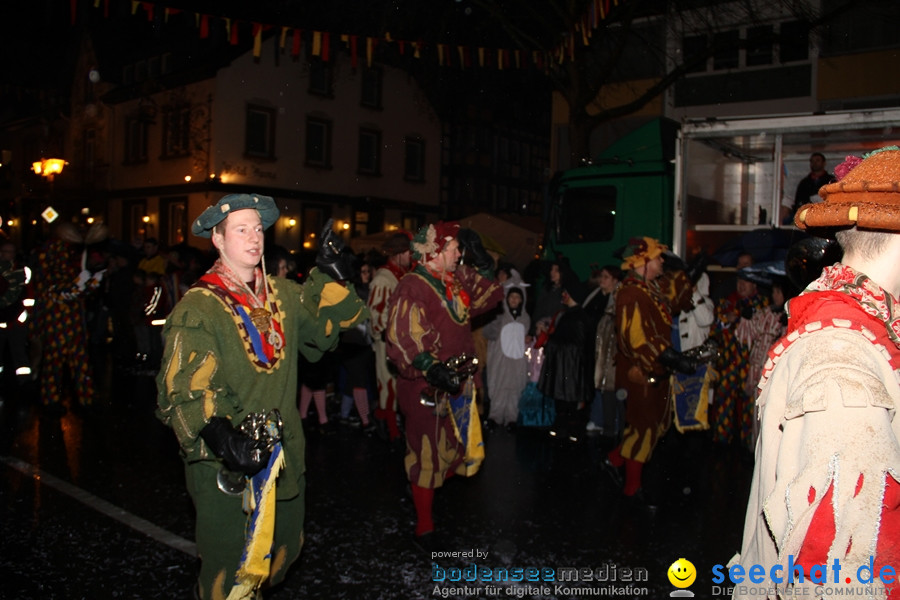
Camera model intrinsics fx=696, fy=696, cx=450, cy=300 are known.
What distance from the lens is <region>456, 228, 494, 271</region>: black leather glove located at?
545cm

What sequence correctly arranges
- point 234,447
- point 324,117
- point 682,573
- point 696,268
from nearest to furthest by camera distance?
1. point 234,447
2. point 682,573
3. point 696,268
4. point 324,117

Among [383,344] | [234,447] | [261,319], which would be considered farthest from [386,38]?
[234,447]

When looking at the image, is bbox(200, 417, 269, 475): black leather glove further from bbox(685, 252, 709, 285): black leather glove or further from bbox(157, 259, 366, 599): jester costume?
bbox(685, 252, 709, 285): black leather glove

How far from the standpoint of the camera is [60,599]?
12.7 feet

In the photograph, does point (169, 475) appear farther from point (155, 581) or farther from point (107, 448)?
point (155, 581)

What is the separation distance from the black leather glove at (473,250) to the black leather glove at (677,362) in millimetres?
1510

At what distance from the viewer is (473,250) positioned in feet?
18.0

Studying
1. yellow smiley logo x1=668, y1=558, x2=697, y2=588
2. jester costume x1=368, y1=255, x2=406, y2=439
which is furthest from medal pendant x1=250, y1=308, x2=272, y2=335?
jester costume x1=368, y1=255, x2=406, y2=439

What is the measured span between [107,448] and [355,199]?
70.0ft

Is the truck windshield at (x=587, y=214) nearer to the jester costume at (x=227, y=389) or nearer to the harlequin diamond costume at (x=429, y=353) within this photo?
the harlequin diamond costume at (x=429, y=353)

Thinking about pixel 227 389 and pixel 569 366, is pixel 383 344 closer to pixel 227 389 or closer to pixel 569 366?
pixel 569 366

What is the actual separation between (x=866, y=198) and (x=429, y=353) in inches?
125

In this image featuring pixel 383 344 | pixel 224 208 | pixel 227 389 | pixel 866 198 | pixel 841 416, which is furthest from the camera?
pixel 383 344

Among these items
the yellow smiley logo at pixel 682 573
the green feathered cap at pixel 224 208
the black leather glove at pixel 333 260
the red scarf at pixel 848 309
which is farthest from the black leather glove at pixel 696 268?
the red scarf at pixel 848 309
